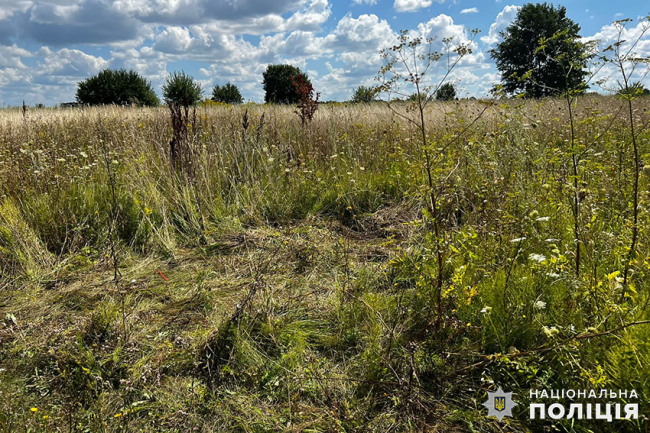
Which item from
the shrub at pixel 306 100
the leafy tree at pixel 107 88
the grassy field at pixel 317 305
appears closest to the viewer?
the grassy field at pixel 317 305

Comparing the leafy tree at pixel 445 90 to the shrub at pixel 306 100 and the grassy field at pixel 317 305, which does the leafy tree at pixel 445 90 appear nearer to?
the grassy field at pixel 317 305

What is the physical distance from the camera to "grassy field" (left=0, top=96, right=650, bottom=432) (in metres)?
1.68

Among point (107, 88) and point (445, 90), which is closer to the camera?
point (445, 90)

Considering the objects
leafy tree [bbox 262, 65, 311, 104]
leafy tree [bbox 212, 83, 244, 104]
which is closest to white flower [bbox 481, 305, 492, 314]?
leafy tree [bbox 212, 83, 244, 104]

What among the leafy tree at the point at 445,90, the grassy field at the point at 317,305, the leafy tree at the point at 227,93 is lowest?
the grassy field at the point at 317,305

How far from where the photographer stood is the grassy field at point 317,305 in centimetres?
168

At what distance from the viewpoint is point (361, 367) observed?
201 cm

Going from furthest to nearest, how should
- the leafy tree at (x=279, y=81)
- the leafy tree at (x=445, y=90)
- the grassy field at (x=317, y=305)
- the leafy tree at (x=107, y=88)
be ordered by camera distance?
the leafy tree at (x=279, y=81) → the leafy tree at (x=107, y=88) → the leafy tree at (x=445, y=90) → the grassy field at (x=317, y=305)

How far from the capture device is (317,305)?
2.59 m

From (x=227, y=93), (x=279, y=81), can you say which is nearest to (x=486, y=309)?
(x=227, y=93)

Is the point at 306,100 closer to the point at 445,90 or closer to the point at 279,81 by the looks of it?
the point at 445,90

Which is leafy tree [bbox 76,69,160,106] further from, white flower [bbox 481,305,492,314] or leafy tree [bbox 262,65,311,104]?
white flower [bbox 481,305,492,314]

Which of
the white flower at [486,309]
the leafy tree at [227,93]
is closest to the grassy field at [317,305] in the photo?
the white flower at [486,309]

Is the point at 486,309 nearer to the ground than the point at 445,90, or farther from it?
nearer to the ground
